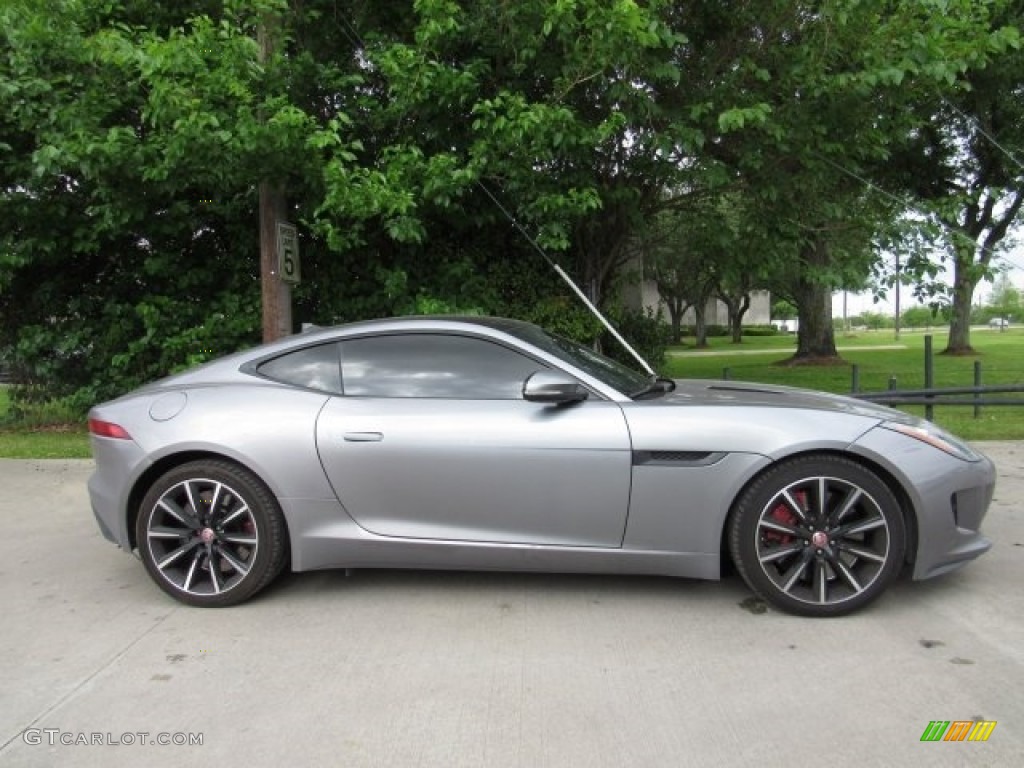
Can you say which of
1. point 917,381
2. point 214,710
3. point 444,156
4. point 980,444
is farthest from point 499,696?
point 917,381

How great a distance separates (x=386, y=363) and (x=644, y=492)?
4.91 feet

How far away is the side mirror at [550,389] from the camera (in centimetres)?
383

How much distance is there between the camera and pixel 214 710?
3082mm

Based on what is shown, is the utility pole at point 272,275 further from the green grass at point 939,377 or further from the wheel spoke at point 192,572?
the green grass at point 939,377

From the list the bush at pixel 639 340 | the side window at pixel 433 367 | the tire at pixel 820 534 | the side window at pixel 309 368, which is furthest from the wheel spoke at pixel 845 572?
the bush at pixel 639 340

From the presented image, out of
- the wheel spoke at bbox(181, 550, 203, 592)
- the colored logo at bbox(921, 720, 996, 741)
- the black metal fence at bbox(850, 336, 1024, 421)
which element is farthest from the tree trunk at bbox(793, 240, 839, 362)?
the wheel spoke at bbox(181, 550, 203, 592)

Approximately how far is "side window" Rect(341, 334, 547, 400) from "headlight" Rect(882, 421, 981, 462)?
1.74 metres

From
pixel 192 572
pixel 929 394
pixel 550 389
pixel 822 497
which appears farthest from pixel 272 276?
pixel 929 394

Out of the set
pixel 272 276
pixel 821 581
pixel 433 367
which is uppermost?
pixel 272 276

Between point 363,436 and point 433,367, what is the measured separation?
51 centimetres

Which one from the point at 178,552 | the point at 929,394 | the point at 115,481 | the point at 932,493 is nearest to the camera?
the point at 932,493

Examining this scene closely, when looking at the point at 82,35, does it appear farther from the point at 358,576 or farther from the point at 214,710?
the point at 214,710

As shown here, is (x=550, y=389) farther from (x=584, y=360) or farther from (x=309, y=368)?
(x=309, y=368)

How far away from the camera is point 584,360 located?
4.47 m
